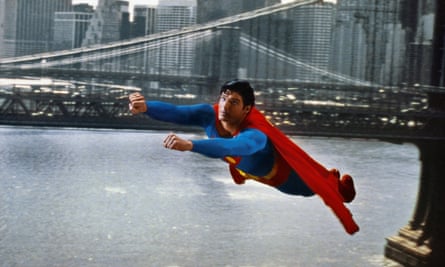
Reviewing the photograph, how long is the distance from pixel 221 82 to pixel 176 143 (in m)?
5.61

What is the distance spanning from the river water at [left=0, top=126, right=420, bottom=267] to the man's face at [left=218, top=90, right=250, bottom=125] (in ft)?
49.3

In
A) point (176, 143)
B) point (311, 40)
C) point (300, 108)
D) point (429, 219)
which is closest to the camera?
point (176, 143)

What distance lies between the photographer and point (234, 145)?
1785 mm

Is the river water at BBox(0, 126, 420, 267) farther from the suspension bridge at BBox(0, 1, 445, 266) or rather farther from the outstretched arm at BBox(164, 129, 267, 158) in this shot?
the outstretched arm at BBox(164, 129, 267, 158)

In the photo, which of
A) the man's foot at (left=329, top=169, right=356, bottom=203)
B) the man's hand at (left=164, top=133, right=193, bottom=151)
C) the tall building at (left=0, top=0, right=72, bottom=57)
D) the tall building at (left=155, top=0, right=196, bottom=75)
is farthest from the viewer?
the tall building at (left=155, top=0, right=196, bottom=75)

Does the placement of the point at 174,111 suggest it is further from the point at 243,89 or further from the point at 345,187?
the point at 345,187

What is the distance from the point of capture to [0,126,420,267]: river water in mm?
17766

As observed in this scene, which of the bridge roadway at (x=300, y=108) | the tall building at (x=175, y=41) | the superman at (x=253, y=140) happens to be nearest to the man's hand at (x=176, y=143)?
the superman at (x=253, y=140)

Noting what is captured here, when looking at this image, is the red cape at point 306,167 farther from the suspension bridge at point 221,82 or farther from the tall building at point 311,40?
the tall building at point 311,40

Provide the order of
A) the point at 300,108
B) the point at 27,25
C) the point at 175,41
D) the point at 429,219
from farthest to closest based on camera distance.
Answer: the point at 429,219
the point at 175,41
the point at 27,25
the point at 300,108

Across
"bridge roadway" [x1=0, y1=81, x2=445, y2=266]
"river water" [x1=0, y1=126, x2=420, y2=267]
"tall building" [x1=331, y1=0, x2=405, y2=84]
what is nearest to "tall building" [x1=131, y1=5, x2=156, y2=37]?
"bridge roadway" [x1=0, y1=81, x2=445, y2=266]

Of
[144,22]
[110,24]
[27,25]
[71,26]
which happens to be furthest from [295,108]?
[27,25]

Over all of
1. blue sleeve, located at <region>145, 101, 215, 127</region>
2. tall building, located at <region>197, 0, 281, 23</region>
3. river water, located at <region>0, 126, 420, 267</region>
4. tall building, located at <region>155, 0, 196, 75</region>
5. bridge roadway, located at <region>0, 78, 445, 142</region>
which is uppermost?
tall building, located at <region>197, 0, 281, 23</region>

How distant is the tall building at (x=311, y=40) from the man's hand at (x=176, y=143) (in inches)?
257
